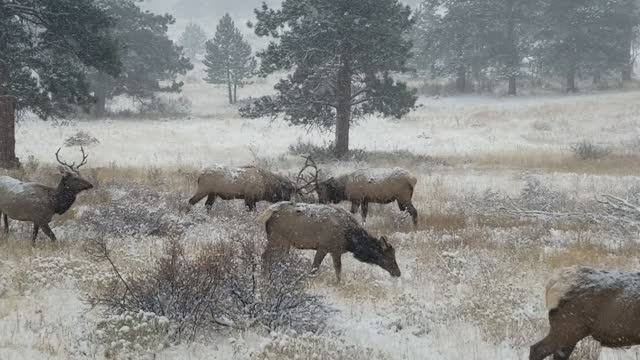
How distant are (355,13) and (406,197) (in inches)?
395

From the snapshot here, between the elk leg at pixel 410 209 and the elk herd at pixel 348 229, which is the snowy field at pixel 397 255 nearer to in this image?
the elk leg at pixel 410 209

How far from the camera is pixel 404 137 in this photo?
3034 centimetres

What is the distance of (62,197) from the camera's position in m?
9.91

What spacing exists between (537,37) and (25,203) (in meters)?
43.8

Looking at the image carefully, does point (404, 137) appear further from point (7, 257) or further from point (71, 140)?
point (7, 257)

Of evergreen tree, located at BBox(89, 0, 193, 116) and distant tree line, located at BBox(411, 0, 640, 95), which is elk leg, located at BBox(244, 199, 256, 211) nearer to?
evergreen tree, located at BBox(89, 0, 193, 116)

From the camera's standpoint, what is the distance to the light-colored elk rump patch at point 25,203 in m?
9.38

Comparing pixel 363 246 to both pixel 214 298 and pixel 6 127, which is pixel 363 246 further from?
pixel 6 127

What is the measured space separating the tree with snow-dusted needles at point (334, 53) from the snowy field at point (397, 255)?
2.23 m

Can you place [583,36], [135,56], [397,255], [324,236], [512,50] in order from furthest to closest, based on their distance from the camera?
[512,50] < [583,36] < [135,56] < [397,255] < [324,236]

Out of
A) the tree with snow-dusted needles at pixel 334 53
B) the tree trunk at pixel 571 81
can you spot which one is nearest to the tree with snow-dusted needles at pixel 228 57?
the tree trunk at pixel 571 81

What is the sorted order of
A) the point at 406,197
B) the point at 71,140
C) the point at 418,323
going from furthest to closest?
the point at 71,140
the point at 406,197
the point at 418,323

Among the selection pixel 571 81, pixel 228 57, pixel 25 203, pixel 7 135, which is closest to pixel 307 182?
pixel 25 203

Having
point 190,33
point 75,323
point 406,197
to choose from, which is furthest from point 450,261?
point 190,33
